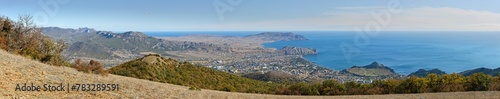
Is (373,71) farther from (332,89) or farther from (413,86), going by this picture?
(332,89)

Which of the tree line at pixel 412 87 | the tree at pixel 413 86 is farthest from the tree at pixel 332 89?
the tree at pixel 413 86

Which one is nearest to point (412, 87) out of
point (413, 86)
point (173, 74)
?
point (413, 86)

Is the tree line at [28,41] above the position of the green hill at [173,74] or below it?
above

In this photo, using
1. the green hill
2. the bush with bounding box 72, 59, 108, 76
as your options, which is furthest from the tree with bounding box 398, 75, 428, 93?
the bush with bounding box 72, 59, 108, 76

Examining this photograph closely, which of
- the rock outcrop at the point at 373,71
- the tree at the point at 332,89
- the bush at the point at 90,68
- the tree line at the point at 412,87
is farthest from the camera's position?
the rock outcrop at the point at 373,71

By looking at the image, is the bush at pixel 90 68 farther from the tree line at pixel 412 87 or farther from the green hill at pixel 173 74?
the tree line at pixel 412 87

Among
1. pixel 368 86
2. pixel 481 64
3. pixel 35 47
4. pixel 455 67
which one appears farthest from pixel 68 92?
pixel 481 64

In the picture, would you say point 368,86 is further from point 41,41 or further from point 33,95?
point 41,41

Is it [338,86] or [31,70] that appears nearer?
[31,70]

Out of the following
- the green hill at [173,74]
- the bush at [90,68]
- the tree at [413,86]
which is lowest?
the green hill at [173,74]

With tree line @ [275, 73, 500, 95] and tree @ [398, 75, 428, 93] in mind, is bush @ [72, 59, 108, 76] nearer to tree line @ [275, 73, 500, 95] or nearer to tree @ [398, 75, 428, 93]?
A: tree line @ [275, 73, 500, 95]

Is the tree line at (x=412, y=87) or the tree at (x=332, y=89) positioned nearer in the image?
the tree line at (x=412, y=87)
